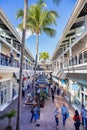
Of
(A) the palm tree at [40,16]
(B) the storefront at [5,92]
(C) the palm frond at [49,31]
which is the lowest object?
(B) the storefront at [5,92]

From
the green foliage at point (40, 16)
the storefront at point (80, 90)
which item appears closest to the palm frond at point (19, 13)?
the green foliage at point (40, 16)

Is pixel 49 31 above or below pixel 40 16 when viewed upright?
below

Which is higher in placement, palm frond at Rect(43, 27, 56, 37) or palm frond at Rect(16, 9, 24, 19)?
palm frond at Rect(16, 9, 24, 19)

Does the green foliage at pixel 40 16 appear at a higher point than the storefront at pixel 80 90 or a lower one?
higher

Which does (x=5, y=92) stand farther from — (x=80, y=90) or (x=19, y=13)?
(x=19, y=13)

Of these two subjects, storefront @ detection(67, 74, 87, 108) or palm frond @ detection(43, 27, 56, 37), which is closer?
storefront @ detection(67, 74, 87, 108)

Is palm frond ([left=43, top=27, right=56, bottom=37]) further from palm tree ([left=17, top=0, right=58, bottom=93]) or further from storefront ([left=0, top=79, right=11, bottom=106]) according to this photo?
storefront ([left=0, top=79, right=11, bottom=106])

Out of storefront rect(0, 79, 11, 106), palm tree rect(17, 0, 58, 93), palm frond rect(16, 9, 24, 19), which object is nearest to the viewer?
storefront rect(0, 79, 11, 106)

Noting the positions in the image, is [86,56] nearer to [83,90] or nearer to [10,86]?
[83,90]

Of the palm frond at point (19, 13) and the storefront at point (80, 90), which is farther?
the palm frond at point (19, 13)

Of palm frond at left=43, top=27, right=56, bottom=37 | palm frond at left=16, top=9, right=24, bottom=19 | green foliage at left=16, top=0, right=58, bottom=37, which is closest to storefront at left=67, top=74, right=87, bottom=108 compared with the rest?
palm frond at left=43, top=27, right=56, bottom=37

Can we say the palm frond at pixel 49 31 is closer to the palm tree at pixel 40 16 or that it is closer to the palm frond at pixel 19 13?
the palm tree at pixel 40 16

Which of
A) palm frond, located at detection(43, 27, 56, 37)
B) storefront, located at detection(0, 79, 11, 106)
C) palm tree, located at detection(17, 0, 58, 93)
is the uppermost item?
palm tree, located at detection(17, 0, 58, 93)

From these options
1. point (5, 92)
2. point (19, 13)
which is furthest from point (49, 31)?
point (5, 92)
